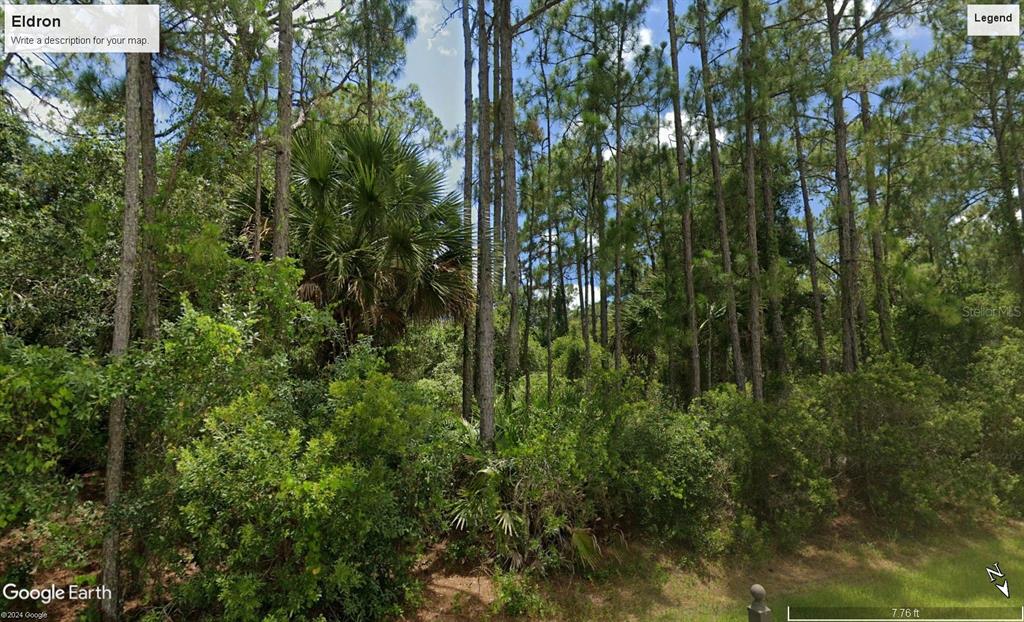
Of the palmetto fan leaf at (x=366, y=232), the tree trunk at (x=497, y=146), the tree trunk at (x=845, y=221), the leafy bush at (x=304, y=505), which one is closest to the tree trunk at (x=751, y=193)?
the tree trunk at (x=845, y=221)

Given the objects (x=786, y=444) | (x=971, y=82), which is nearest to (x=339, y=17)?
(x=786, y=444)

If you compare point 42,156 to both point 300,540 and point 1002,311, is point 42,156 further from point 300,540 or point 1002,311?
point 1002,311

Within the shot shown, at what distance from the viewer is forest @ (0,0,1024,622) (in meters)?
3.69

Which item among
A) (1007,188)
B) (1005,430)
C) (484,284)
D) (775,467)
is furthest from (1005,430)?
(1007,188)

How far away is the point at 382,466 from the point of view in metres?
4.02

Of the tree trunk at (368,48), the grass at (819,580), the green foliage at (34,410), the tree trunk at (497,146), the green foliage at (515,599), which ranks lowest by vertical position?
the grass at (819,580)

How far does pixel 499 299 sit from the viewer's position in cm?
1437

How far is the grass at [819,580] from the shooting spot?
4.75 meters

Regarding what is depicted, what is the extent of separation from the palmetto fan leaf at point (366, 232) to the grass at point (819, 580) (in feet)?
14.1

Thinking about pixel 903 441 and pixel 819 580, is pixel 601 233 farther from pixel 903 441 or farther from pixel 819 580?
pixel 819 580

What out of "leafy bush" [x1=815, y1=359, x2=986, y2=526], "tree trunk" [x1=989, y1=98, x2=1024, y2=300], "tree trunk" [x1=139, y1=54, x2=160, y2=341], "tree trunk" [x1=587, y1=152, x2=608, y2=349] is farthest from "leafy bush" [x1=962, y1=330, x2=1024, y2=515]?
"tree trunk" [x1=139, y1=54, x2=160, y2=341]

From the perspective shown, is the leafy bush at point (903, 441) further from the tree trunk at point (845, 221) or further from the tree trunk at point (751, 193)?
the tree trunk at point (751, 193)

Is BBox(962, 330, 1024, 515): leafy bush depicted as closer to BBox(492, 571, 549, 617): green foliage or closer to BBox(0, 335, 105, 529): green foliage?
BBox(492, 571, 549, 617): green foliage

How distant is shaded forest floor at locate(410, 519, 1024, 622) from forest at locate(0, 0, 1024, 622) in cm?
12
